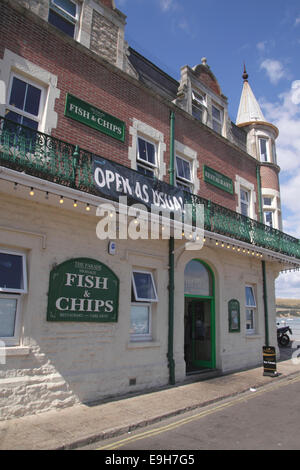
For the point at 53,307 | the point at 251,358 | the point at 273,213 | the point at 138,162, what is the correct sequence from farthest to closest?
the point at 273,213, the point at 251,358, the point at 138,162, the point at 53,307

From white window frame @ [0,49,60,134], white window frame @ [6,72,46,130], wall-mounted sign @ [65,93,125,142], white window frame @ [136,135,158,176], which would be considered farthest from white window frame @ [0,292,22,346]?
white window frame @ [136,135,158,176]

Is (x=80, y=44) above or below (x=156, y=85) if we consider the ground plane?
below

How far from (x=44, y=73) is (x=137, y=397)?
8.18 meters

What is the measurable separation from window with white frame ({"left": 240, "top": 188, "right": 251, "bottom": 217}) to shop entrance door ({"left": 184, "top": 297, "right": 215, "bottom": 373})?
5.03 meters

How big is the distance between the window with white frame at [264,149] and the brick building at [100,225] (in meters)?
3.95

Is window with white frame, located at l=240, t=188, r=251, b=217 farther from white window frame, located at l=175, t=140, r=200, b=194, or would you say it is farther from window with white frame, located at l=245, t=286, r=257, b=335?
white window frame, located at l=175, t=140, r=200, b=194

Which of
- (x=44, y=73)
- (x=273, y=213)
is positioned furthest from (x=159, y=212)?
(x=273, y=213)

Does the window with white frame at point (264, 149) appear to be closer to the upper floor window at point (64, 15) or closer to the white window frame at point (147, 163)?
the white window frame at point (147, 163)

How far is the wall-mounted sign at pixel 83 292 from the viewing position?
732cm

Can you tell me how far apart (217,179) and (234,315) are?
5310 millimetres
